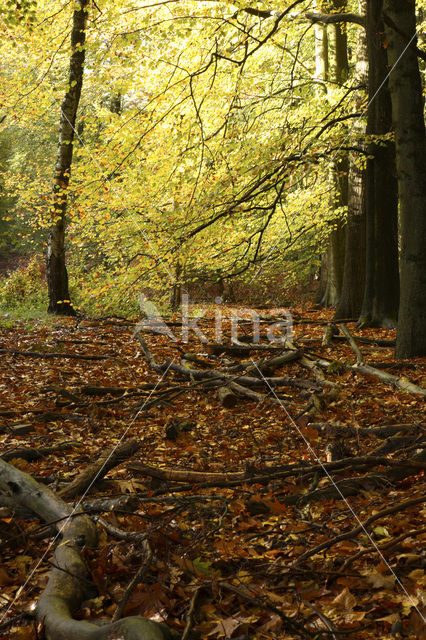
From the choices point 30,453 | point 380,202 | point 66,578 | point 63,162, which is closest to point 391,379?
point 30,453

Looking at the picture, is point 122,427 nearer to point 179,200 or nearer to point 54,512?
point 54,512

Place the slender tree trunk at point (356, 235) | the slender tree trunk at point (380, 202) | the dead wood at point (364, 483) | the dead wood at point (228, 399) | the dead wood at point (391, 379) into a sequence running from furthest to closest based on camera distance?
the slender tree trunk at point (356, 235)
the slender tree trunk at point (380, 202)
the dead wood at point (228, 399)
the dead wood at point (391, 379)
the dead wood at point (364, 483)

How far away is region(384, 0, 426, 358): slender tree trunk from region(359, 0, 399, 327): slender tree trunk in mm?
2071

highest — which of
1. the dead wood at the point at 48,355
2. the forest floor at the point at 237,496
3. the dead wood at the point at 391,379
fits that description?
the dead wood at the point at 48,355

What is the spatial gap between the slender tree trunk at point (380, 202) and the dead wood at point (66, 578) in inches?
309

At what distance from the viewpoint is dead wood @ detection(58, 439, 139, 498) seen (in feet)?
11.5

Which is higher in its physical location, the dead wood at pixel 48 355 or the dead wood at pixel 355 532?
the dead wood at pixel 48 355

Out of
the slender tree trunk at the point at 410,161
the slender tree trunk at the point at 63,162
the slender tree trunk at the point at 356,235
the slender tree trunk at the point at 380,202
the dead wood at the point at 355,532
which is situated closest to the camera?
the dead wood at the point at 355,532

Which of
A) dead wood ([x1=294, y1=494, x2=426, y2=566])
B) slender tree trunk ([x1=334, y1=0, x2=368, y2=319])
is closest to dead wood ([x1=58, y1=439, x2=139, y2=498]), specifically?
dead wood ([x1=294, y1=494, x2=426, y2=566])

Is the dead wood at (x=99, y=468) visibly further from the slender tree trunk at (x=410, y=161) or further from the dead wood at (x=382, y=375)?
the slender tree trunk at (x=410, y=161)

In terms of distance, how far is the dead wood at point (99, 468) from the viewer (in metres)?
3.51

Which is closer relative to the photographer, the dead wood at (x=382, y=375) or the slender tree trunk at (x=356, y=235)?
the dead wood at (x=382, y=375)

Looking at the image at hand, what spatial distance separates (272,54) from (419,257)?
1009cm

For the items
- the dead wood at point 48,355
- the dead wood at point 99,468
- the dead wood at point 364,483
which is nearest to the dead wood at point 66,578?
the dead wood at point 99,468
